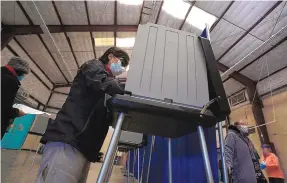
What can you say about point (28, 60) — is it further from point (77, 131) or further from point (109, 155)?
point (109, 155)

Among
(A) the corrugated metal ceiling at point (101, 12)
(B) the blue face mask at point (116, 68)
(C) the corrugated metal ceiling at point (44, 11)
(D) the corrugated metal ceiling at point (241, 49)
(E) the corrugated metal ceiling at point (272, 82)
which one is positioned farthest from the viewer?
(E) the corrugated metal ceiling at point (272, 82)

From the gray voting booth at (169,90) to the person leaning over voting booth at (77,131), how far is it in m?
0.11

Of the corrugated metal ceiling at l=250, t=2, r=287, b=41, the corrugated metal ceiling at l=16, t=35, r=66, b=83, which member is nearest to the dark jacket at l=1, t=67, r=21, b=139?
the corrugated metal ceiling at l=250, t=2, r=287, b=41

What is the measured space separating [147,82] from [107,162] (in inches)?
10.5

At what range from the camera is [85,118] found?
727 mm

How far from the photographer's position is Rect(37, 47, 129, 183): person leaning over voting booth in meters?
0.66

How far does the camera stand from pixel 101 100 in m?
0.76

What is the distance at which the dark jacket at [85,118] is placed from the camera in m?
0.67

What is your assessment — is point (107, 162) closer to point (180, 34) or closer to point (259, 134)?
point (180, 34)

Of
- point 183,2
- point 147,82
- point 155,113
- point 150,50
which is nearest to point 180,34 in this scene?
point 150,50

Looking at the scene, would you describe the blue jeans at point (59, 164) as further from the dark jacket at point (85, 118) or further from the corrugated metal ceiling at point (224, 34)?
the corrugated metal ceiling at point (224, 34)

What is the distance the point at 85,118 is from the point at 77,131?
0.06 m

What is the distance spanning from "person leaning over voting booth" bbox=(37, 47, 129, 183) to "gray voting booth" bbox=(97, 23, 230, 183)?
11 cm

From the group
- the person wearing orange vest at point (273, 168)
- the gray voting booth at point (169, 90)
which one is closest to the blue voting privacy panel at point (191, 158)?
the gray voting booth at point (169, 90)
